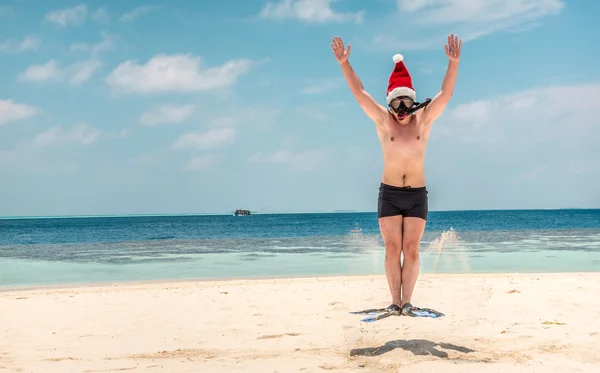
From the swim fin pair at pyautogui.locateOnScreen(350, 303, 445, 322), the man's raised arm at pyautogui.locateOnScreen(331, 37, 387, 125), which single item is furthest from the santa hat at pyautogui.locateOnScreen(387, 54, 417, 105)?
the swim fin pair at pyautogui.locateOnScreen(350, 303, 445, 322)

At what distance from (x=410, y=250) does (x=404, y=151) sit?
92cm

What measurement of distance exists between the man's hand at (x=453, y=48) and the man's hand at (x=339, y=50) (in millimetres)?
908

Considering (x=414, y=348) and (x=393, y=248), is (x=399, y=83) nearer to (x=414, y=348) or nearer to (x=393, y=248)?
(x=393, y=248)

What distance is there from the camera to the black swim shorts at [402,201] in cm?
540

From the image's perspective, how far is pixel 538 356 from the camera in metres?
5.21

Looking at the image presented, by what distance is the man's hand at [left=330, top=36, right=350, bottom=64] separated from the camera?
17.8 feet

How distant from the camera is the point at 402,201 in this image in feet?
17.7

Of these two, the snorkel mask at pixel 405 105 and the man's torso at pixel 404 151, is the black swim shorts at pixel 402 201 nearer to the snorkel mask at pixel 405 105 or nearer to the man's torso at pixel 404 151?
the man's torso at pixel 404 151

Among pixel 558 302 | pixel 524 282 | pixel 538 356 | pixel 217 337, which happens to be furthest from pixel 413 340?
pixel 524 282

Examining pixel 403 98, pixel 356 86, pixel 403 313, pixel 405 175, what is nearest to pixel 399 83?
pixel 403 98

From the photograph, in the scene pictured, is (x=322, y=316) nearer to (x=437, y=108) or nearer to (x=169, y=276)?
(x=437, y=108)

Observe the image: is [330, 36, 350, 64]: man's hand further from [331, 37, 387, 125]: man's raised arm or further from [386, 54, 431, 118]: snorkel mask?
[386, 54, 431, 118]: snorkel mask

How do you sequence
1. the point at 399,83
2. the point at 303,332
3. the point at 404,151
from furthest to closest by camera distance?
the point at 303,332 < the point at 399,83 < the point at 404,151

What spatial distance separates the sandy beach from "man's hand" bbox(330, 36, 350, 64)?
8.85ft
